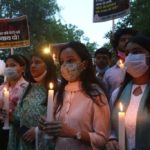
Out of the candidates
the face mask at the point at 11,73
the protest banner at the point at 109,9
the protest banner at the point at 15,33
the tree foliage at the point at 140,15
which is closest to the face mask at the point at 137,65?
the face mask at the point at 11,73

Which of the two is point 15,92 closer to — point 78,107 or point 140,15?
point 78,107

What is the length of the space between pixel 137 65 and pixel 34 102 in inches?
70.1

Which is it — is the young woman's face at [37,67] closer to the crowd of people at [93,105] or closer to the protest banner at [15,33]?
the crowd of people at [93,105]

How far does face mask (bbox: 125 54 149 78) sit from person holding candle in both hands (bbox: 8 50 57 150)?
4.89ft

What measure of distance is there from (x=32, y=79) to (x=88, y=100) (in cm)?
167

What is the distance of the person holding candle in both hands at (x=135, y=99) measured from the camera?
375 centimetres

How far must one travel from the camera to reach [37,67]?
223 inches

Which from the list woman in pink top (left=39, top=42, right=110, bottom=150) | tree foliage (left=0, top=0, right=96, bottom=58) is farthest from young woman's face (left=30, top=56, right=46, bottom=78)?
tree foliage (left=0, top=0, right=96, bottom=58)

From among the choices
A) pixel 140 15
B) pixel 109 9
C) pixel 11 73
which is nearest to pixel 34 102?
pixel 11 73

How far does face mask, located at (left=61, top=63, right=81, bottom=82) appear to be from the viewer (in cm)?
430

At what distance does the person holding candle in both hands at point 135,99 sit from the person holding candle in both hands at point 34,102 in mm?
1434

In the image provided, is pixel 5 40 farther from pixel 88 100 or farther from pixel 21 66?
pixel 88 100

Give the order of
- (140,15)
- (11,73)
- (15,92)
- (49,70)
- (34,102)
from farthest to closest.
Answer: (140,15)
(11,73)
(15,92)
(49,70)
(34,102)

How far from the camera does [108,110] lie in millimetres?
4125
